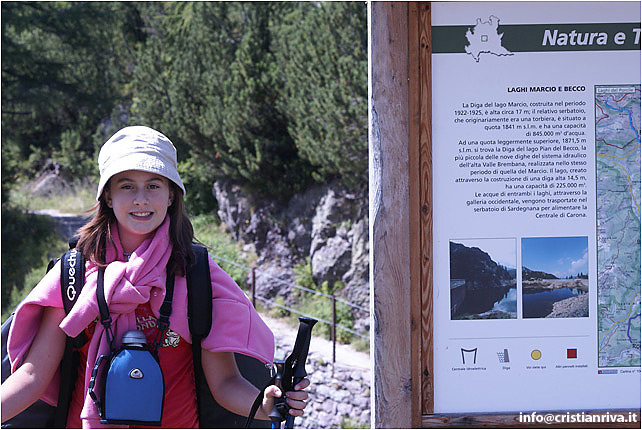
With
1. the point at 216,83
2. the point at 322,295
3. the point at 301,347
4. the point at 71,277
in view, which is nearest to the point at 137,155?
the point at 71,277

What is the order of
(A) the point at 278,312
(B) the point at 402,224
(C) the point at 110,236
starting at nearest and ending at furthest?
1. (C) the point at 110,236
2. (B) the point at 402,224
3. (A) the point at 278,312

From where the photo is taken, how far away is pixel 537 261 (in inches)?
107

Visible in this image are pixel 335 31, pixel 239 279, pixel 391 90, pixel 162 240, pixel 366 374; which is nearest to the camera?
pixel 162 240

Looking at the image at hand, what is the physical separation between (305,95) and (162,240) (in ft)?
43.7

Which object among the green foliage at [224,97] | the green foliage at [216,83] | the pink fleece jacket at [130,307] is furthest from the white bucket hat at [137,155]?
the green foliage at [224,97]

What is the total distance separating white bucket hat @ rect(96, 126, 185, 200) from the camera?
2154mm

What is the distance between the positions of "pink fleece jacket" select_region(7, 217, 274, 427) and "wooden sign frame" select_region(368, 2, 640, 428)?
626mm

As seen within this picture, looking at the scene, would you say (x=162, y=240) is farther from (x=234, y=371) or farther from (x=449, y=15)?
(x=449, y=15)

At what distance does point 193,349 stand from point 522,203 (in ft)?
4.38

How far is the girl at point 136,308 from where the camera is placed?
2096 millimetres

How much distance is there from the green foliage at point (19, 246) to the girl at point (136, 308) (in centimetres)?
1245

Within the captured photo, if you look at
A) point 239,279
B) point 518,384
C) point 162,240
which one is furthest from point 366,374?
point 162,240

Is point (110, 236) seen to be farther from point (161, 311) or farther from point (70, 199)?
point (70, 199)

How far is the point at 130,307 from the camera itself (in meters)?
2.10
